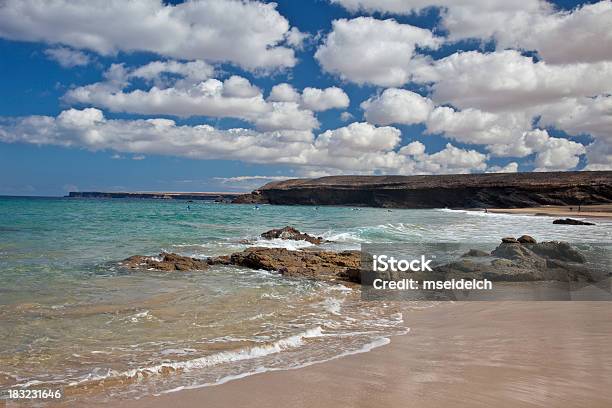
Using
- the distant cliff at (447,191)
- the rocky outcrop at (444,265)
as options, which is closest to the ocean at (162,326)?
the rocky outcrop at (444,265)

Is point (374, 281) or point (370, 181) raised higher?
point (370, 181)

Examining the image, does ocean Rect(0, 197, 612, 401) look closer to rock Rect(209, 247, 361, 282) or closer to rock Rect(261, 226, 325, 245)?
rock Rect(209, 247, 361, 282)

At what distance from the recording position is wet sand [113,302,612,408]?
14.9 feet

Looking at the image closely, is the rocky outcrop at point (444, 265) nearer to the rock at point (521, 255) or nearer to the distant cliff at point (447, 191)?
the rock at point (521, 255)

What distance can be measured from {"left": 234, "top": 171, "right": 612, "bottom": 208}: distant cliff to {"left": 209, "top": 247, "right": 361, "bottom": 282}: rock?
287 feet

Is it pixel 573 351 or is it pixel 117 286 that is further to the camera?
pixel 117 286

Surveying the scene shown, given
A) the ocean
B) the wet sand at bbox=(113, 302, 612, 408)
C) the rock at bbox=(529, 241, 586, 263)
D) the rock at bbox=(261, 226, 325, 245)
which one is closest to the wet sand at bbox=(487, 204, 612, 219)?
the rock at bbox=(261, 226, 325, 245)

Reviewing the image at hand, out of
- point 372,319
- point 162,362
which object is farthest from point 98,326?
point 372,319

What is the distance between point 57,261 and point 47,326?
8757mm

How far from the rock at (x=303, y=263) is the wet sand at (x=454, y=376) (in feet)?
21.4

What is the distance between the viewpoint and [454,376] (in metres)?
5.15

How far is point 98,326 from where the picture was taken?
7.85 meters

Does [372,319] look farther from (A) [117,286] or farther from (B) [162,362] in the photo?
(A) [117,286]

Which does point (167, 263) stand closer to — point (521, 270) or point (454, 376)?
point (521, 270)
